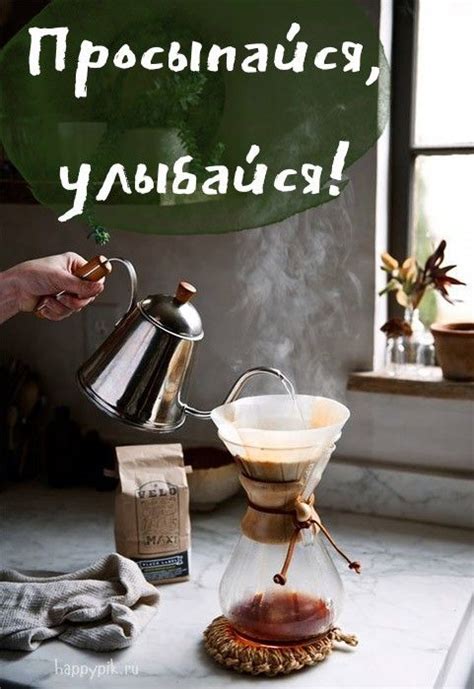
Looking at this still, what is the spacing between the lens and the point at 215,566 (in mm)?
1370

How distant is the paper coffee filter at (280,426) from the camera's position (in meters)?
1.06

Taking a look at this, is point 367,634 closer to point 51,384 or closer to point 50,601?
point 50,601

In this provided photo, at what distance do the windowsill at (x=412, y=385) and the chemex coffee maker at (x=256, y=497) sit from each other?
0.45m

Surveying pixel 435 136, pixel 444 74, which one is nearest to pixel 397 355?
pixel 435 136

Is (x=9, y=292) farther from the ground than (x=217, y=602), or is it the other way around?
(x=9, y=292)

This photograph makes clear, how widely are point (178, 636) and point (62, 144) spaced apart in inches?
37.0

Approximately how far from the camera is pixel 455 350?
1.52 m

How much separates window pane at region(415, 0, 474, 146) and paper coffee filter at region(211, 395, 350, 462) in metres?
0.69

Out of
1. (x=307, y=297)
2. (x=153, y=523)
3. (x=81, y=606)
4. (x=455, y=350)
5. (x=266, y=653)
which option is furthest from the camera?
(x=307, y=297)

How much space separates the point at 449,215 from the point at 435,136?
0.15 metres

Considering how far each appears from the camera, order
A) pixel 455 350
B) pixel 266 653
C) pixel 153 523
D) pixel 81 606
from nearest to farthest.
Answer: pixel 266 653 < pixel 81 606 < pixel 153 523 < pixel 455 350

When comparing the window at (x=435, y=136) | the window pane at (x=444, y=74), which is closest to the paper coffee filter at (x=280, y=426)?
the window at (x=435, y=136)

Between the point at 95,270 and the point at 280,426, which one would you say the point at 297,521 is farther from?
the point at 95,270

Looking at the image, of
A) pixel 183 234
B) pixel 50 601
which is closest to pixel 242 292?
pixel 183 234
